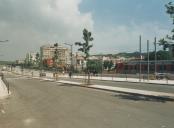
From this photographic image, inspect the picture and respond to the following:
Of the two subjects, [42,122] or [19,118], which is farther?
[19,118]

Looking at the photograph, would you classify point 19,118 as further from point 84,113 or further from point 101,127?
point 101,127

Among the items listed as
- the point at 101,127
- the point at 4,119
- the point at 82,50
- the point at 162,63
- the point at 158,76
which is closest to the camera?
the point at 101,127

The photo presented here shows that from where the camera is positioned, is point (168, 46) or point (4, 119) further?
point (168, 46)

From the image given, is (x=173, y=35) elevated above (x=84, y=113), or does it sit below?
above

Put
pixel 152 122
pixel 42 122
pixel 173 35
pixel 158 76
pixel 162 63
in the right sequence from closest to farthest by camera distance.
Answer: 1. pixel 152 122
2. pixel 42 122
3. pixel 173 35
4. pixel 158 76
5. pixel 162 63

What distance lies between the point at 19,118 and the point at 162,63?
266ft

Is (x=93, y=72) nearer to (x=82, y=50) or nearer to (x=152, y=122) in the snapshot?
(x=82, y=50)

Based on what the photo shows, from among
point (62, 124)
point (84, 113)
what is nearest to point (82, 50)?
point (84, 113)

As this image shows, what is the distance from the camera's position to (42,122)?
15.8m

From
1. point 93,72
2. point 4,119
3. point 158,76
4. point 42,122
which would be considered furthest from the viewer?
point 93,72

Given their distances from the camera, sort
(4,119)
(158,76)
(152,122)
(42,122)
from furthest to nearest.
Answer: (158,76) < (4,119) < (42,122) < (152,122)

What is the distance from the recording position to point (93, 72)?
103625mm

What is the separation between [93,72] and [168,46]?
3015 inches

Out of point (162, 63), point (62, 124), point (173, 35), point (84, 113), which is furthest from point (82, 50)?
point (162, 63)
